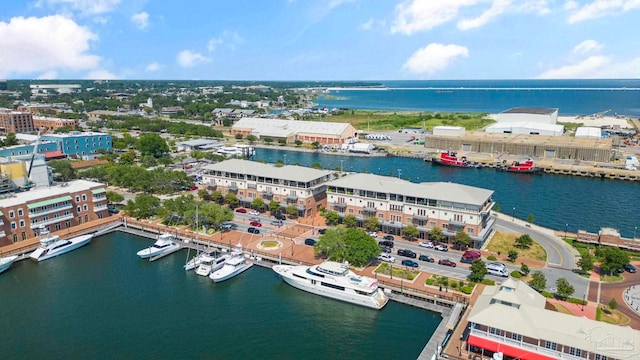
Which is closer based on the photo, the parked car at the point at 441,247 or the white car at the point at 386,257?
the white car at the point at 386,257

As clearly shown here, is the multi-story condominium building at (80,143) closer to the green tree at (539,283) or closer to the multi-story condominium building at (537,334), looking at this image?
the multi-story condominium building at (537,334)

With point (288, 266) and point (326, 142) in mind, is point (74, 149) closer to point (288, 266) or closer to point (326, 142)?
point (326, 142)

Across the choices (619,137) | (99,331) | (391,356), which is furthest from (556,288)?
(619,137)

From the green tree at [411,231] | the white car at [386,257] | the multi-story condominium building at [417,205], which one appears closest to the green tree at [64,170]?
the multi-story condominium building at [417,205]

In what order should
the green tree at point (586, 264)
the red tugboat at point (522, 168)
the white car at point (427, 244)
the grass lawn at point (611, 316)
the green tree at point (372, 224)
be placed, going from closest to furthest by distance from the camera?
1. the grass lawn at point (611, 316)
2. the green tree at point (586, 264)
3. the white car at point (427, 244)
4. the green tree at point (372, 224)
5. the red tugboat at point (522, 168)

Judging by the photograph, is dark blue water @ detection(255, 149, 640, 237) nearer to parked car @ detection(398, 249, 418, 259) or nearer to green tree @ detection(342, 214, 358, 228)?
parked car @ detection(398, 249, 418, 259)

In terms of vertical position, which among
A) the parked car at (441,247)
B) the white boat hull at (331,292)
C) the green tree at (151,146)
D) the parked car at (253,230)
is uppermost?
the green tree at (151,146)

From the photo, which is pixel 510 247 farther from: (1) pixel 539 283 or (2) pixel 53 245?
(2) pixel 53 245

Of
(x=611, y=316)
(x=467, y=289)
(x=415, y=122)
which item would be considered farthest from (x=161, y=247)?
(x=415, y=122)
